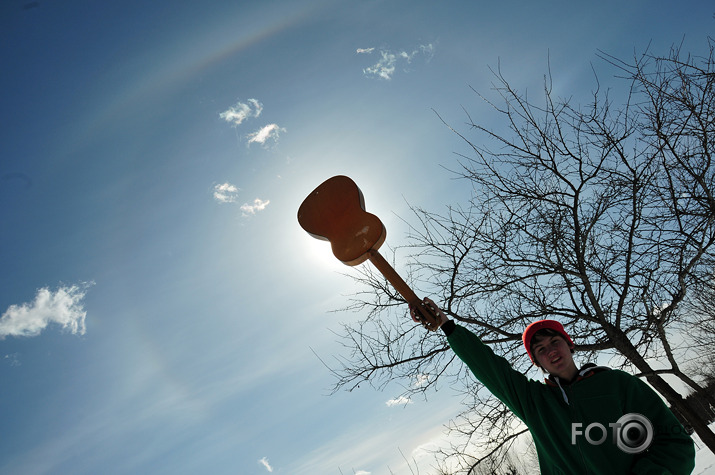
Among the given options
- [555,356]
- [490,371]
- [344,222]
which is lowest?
[555,356]

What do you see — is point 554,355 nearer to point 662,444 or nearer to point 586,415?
point 586,415

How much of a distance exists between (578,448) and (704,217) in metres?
4.04

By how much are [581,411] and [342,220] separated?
4.93 feet

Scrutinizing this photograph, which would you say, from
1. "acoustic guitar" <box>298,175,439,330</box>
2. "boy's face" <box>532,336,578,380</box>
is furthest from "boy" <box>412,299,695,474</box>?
"acoustic guitar" <box>298,175,439,330</box>

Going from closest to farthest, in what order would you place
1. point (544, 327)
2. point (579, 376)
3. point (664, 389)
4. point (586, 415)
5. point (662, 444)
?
point (662, 444)
point (586, 415)
point (579, 376)
point (544, 327)
point (664, 389)

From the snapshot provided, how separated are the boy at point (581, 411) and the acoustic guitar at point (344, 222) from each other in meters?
0.42

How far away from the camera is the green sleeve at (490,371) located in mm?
2068

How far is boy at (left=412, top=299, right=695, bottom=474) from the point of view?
5.65ft

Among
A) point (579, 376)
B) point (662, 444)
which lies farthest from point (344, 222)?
point (662, 444)

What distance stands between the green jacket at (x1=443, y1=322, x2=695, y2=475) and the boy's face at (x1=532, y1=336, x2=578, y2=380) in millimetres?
64

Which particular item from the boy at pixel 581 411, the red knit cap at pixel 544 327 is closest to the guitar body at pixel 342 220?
the boy at pixel 581 411

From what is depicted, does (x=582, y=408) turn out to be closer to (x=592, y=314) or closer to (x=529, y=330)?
(x=529, y=330)

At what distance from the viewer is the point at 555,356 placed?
207cm

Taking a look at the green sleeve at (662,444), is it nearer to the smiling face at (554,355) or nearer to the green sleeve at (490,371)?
the smiling face at (554,355)
